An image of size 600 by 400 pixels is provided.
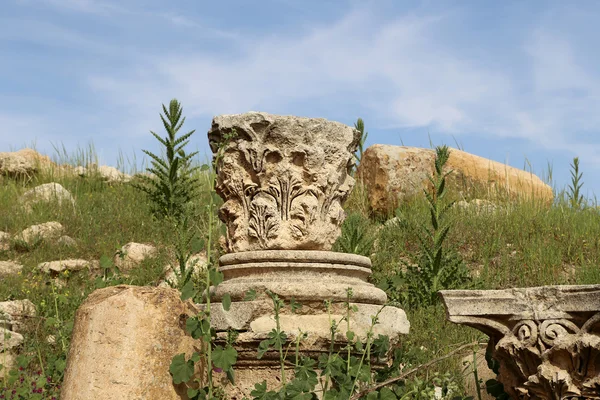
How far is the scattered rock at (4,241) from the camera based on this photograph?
11421mm

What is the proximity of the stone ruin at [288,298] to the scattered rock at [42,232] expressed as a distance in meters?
6.29

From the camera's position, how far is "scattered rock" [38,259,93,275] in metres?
10.5

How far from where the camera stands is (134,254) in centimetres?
1088

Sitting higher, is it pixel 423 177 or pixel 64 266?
pixel 423 177

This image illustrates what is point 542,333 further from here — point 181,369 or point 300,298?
point 181,369

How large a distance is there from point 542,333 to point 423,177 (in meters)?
9.61

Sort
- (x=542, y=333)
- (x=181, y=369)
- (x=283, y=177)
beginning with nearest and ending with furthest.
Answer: (x=542, y=333)
(x=181, y=369)
(x=283, y=177)

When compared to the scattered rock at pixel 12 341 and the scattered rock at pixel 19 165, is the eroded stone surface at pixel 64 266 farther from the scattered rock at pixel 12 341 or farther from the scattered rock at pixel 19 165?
the scattered rock at pixel 19 165

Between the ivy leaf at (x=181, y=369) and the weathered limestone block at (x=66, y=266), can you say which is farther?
the weathered limestone block at (x=66, y=266)

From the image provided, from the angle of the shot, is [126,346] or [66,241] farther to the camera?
[66,241]

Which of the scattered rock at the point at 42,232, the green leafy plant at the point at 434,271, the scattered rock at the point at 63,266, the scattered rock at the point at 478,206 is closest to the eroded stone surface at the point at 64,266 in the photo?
the scattered rock at the point at 63,266

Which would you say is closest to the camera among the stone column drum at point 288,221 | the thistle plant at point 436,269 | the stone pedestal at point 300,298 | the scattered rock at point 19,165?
the stone pedestal at point 300,298

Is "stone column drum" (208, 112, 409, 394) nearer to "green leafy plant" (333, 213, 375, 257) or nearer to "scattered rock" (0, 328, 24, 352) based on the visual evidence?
"green leafy plant" (333, 213, 375, 257)

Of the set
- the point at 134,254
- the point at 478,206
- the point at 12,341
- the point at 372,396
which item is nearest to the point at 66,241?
the point at 134,254
